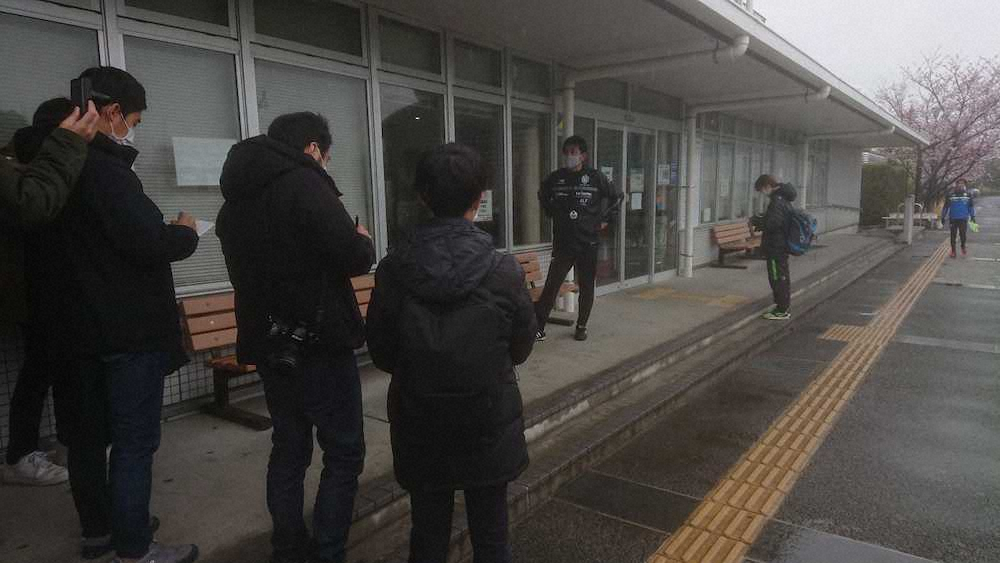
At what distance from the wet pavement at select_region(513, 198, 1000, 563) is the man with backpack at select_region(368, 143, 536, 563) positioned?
1.10m

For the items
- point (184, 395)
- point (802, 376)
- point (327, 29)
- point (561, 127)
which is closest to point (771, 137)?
point (561, 127)

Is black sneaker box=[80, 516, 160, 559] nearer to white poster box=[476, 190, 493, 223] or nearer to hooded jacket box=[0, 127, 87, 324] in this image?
hooded jacket box=[0, 127, 87, 324]

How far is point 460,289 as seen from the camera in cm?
176

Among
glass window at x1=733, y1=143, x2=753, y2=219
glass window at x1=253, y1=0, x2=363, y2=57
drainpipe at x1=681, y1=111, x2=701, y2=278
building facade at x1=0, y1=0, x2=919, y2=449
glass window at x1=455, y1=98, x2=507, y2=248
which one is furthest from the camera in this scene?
glass window at x1=733, y1=143, x2=753, y2=219

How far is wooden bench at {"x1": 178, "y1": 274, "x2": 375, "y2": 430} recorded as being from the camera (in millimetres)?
3748

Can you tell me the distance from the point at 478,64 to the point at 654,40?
1.76m

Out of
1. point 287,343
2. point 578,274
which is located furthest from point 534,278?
point 287,343

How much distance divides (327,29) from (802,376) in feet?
16.1

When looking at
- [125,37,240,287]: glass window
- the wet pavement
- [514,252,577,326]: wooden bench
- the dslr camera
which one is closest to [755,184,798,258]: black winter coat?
the wet pavement

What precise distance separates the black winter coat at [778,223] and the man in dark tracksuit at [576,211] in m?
2.44

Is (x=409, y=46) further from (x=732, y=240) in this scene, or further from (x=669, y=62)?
(x=732, y=240)

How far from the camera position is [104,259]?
2145mm

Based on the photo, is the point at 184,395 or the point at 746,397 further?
the point at 746,397

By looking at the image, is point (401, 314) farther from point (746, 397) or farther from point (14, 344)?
point (746, 397)
